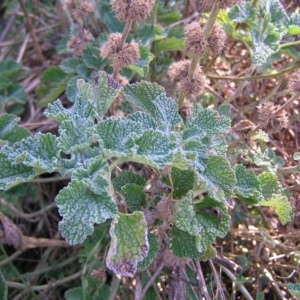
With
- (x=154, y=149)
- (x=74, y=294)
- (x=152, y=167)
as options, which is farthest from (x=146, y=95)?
(x=74, y=294)

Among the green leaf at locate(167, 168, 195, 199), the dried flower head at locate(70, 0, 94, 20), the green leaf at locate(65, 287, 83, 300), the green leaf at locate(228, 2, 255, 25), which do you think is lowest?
the green leaf at locate(65, 287, 83, 300)

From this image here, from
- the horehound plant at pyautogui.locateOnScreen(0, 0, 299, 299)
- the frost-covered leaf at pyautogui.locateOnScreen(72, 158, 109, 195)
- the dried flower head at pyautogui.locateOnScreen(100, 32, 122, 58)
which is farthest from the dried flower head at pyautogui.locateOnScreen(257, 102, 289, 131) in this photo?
the frost-covered leaf at pyautogui.locateOnScreen(72, 158, 109, 195)

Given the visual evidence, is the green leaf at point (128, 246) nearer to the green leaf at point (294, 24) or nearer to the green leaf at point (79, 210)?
the green leaf at point (79, 210)

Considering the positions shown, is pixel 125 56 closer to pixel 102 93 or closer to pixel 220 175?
pixel 102 93

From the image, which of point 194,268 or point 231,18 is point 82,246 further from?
point 231,18

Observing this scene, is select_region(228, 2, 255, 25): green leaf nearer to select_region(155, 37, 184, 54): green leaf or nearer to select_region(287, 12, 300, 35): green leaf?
select_region(287, 12, 300, 35): green leaf

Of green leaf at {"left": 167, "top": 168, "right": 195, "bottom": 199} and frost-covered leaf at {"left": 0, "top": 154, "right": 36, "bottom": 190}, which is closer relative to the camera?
frost-covered leaf at {"left": 0, "top": 154, "right": 36, "bottom": 190}

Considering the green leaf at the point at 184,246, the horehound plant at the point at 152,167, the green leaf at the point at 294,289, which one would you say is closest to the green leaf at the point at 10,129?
the horehound plant at the point at 152,167
